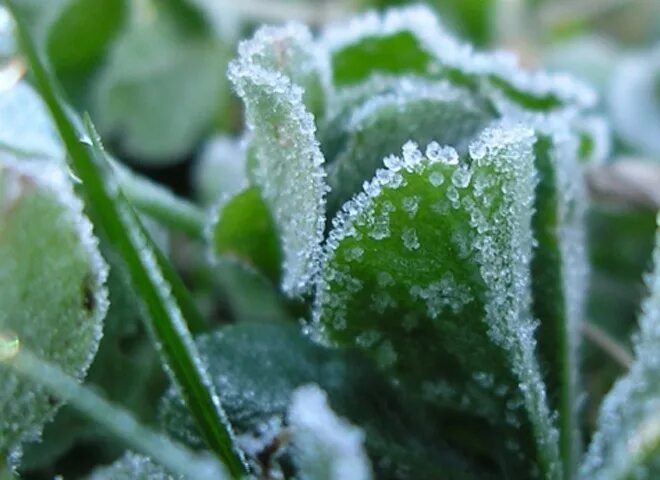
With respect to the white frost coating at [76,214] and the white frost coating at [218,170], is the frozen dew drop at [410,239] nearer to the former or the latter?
the white frost coating at [76,214]

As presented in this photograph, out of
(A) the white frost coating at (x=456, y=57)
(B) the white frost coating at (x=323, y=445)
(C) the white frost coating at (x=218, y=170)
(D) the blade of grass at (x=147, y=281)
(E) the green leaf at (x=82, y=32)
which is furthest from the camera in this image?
(E) the green leaf at (x=82, y=32)

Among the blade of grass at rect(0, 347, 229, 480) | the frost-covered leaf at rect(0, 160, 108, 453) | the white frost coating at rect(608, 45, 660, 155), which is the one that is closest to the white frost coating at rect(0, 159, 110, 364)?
the frost-covered leaf at rect(0, 160, 108, 453)

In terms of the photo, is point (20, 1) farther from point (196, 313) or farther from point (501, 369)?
point (501, 369)

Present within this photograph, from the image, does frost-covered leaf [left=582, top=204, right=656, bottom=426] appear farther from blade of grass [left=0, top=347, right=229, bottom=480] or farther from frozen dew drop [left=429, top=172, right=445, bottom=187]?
blade of grass [left=0, top=347, right=229, bottom=480]

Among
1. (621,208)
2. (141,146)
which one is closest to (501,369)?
(621,208)

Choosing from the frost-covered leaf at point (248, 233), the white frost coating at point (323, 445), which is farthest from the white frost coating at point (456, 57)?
the white frost coating at point (323, 445)
